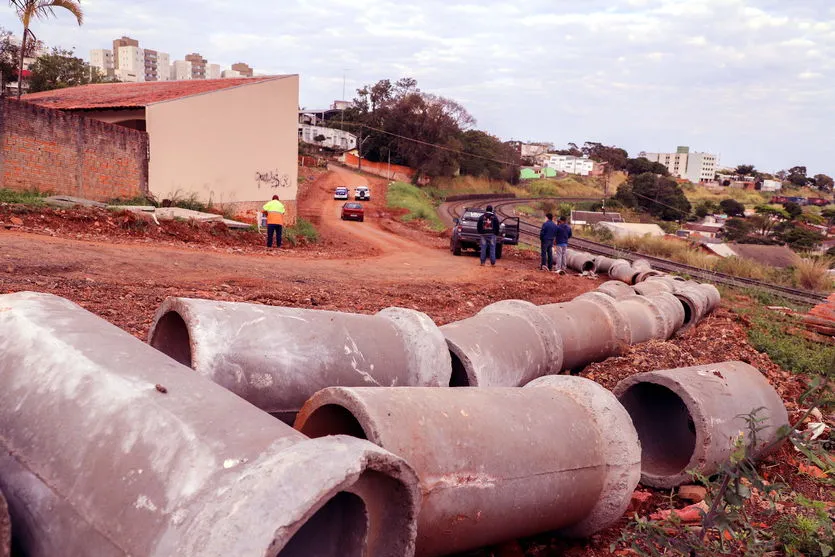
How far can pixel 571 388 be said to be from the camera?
395 cm

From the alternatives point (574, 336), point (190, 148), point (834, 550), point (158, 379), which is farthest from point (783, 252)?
point (158, 379)

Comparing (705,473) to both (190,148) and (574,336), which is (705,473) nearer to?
(574,336)

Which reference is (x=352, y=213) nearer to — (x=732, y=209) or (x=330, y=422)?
(x=330, y=422)

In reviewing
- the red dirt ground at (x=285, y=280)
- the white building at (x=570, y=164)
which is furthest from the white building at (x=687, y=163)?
the red dirt ground at (x=285, y=280)

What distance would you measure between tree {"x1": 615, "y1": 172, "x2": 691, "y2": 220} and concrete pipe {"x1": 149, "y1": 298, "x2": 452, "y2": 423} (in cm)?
6616

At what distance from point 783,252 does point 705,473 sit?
34709 mm

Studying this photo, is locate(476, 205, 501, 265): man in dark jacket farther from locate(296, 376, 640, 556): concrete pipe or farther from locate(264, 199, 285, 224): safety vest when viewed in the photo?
locate(296, 376, 640, 556): concrete pipe

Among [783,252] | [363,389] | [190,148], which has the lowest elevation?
[783,252]

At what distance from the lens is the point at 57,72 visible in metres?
40.3

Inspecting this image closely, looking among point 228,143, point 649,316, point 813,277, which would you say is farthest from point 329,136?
point 649,316

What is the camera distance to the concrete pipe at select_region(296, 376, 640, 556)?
9.53 ft

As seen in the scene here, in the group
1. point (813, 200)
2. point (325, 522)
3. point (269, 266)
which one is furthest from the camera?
point (813, 200)

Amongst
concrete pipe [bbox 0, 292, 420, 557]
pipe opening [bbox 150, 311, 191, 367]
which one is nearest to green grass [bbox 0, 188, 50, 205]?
pipe opening [bbox 150, 311, 191, 367]

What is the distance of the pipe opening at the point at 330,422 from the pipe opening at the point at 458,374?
1.56 m
